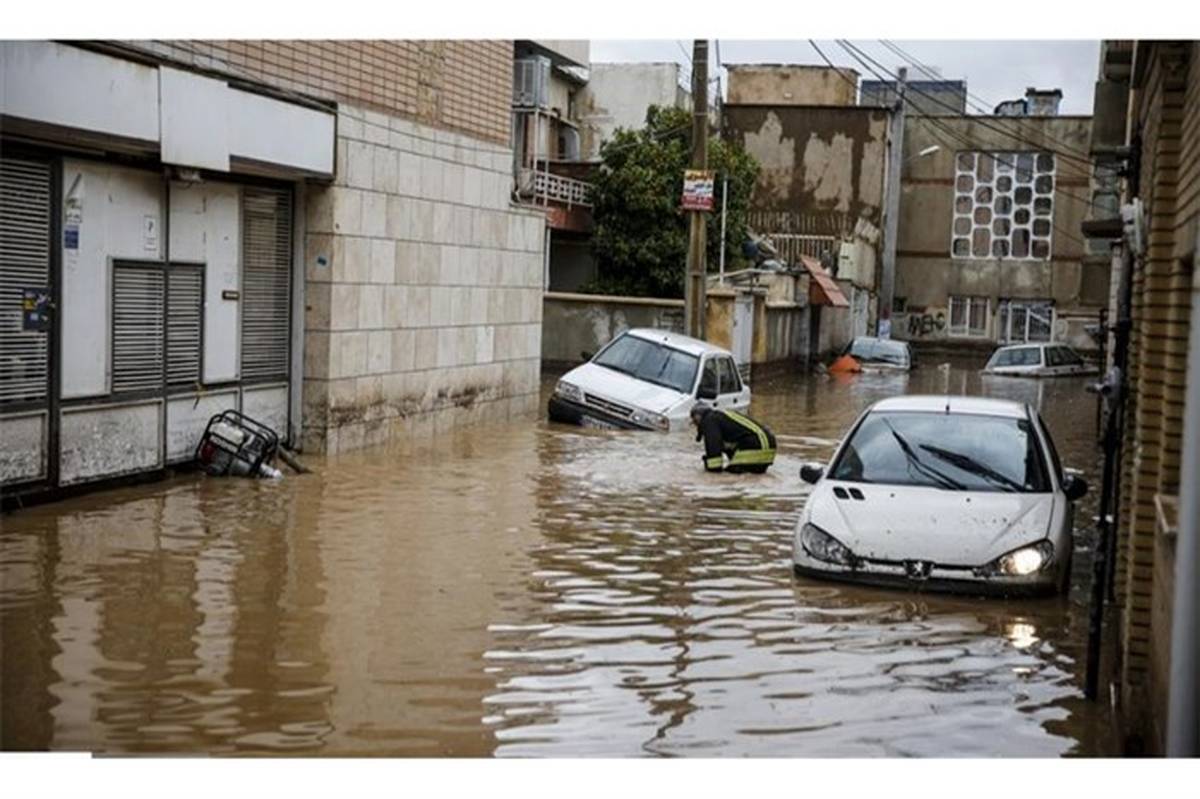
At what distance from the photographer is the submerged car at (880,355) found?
4444 cm

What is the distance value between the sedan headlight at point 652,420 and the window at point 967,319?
125ft

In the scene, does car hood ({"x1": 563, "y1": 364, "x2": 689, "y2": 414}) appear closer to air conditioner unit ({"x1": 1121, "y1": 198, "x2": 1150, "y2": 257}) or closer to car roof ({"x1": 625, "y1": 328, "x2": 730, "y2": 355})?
car roof ({"x1": 625, "y1": 328, "x2": 730, "y2": 355})

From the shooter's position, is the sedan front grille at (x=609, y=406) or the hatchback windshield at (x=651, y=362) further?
the hatchback windshield at (x=651, y=362)

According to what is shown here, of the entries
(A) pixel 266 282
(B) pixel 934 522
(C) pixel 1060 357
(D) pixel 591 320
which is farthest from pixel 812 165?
(B) pixel 934 522

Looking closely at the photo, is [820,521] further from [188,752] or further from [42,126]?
[42,126]

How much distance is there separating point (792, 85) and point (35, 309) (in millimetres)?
49805

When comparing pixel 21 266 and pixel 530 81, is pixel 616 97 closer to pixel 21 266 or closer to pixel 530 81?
pixel 530 81

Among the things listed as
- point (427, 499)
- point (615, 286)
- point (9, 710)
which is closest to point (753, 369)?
point (615, 286)

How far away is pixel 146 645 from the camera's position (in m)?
9.15

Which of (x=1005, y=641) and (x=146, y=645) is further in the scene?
(x=1005, y=641)

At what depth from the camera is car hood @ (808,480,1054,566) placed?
10.9 meters

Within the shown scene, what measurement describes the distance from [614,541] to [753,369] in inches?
1012

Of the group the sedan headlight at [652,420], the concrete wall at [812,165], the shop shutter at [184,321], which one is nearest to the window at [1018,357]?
the concrete wall at [812,165]

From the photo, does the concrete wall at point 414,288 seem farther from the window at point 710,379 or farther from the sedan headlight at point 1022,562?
the sedan headlight at point 1022,562
